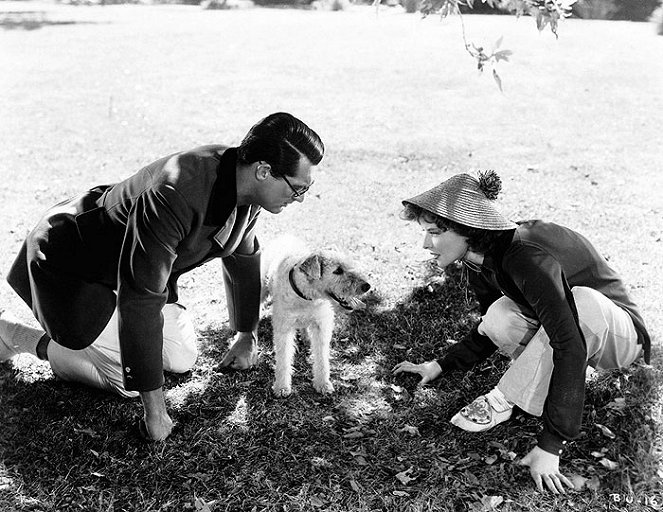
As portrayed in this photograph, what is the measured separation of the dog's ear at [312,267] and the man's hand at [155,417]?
961mm

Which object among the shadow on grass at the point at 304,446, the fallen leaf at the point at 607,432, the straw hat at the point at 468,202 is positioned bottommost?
the shadow on grass at the point at 304,446

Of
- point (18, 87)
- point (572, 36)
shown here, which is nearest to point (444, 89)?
point (572, 36)

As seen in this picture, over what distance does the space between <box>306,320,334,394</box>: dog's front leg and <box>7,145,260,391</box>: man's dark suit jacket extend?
2.13 ft

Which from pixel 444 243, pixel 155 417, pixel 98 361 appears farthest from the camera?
pixel 98 361

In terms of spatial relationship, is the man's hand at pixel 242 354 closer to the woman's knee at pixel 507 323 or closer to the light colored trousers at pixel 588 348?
the woman's knee at pixel 507 323

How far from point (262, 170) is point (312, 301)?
3.25 feet

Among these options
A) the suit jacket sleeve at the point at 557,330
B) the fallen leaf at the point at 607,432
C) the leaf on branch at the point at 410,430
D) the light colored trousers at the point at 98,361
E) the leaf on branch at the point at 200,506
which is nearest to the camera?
the suit jacket sleeve at the point at 557,330

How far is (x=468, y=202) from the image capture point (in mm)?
2963

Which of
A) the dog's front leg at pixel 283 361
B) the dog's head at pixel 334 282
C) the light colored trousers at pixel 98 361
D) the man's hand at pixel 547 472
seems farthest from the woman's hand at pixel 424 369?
the light colored trousers at pixel 98 361

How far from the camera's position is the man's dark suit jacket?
2.88 metres

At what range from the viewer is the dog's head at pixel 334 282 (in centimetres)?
367

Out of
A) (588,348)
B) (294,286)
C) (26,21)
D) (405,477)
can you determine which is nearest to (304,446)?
(405,477)

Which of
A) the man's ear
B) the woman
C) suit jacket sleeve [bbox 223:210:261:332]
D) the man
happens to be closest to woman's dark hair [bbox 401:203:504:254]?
the woman

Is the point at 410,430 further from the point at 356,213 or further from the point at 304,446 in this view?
the point at 356,213
